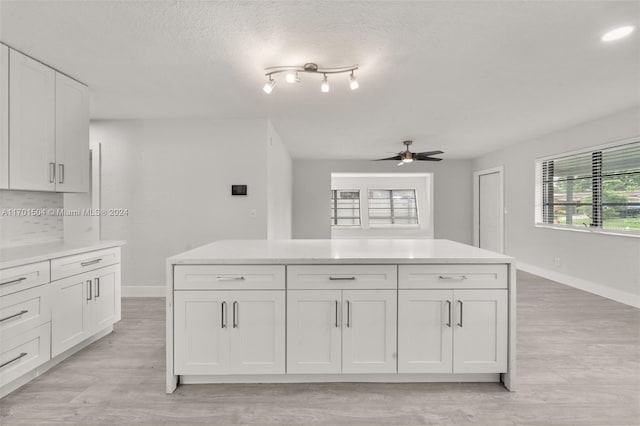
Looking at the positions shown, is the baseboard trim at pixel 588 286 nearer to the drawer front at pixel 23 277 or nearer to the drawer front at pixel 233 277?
the drawer front at pixel 233 277

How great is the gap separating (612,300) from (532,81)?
9.93 ft

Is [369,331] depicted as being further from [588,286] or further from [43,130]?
[588,286]

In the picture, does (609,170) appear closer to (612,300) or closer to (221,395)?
(612,300)

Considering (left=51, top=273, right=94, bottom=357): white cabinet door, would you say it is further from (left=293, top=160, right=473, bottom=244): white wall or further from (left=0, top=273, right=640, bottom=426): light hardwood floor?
(left=293, top=160, right=473, bottom=244): white wall

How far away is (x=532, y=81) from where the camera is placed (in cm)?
292

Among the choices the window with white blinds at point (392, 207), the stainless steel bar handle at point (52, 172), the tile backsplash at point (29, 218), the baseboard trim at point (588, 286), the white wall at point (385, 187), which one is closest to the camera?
the tile backsplash at point (29, 218)

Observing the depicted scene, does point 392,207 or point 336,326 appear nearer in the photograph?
point 336,326

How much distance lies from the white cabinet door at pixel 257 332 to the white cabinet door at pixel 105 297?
146cm

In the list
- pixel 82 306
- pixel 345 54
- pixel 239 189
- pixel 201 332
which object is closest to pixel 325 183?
pixel 239 189

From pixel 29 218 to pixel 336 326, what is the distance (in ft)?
9.07

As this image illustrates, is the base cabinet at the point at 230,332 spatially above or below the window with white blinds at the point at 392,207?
below

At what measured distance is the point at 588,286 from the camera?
172 inches

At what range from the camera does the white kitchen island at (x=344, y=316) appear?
199cm

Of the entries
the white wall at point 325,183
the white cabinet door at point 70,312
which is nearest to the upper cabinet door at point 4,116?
the white cabinet door at point 70,312
